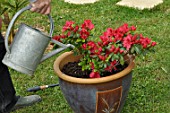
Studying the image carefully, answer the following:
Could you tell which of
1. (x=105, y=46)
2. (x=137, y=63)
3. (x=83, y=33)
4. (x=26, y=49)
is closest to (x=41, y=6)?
(x=26, y=49)

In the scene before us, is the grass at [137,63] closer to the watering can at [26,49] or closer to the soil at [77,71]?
the soil at [77,71]

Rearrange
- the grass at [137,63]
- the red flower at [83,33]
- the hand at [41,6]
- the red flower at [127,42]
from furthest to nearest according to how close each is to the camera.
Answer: the grass at [137,63]
the red flower at [83,33]
the red flower at [127,42]
the hand at [41,6]

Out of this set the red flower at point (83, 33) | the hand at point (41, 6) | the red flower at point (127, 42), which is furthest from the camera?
the red flower at point (83, 33)

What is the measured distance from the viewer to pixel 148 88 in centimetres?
365

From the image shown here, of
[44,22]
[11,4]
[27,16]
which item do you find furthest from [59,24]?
[11,4]

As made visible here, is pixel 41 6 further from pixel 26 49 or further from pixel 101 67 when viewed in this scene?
pixel 101 67

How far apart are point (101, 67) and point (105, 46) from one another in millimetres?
153

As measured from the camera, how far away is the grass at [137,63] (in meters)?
3.51

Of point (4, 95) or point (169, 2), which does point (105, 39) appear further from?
point (169, 2)

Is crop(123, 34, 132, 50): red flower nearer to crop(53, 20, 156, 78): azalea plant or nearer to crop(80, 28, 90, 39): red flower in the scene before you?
crop(53, 20, 156, 78): azalea plant

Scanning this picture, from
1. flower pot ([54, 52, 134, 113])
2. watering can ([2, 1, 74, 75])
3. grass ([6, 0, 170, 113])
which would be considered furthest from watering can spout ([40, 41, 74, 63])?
grass ([6, 0, 170, 113])

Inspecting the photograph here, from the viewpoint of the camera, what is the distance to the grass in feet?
11.5

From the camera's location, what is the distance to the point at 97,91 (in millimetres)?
2812

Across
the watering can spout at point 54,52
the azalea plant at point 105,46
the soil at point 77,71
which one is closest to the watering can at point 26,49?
the watering can spout at point 54,52
